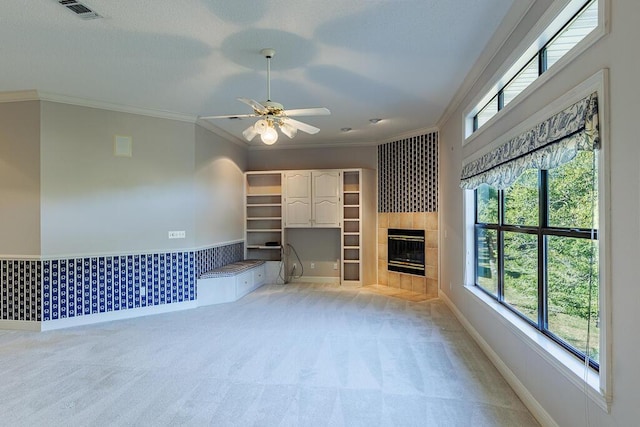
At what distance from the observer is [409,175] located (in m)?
6.65

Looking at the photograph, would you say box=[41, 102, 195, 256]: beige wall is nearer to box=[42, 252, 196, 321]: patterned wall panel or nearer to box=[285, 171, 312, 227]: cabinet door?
box=[42, 252, 196, 321]: patterned wall panel

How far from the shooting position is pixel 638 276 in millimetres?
1519

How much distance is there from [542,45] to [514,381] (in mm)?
2576

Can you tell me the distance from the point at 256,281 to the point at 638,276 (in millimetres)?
6192

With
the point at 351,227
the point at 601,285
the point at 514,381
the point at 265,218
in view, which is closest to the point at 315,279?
the point at 351,227

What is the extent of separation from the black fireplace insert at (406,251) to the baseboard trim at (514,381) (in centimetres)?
204

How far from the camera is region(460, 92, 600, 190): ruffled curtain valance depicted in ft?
5.83

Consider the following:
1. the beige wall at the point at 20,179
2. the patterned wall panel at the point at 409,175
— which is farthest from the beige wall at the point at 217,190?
the patterned wall panel at the point at 409,175

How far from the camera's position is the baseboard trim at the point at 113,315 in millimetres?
4539

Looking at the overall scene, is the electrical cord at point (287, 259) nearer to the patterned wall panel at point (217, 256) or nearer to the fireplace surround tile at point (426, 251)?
the patterned wall panel at point (217, 256)

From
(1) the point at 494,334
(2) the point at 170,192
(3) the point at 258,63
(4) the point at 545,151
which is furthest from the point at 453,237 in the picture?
(2) the point at 170,192

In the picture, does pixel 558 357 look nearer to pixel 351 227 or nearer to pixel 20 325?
pixel 351 227

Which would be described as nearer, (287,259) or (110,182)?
(110,182)

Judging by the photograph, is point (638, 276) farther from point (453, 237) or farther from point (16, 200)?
point (16, 200)
